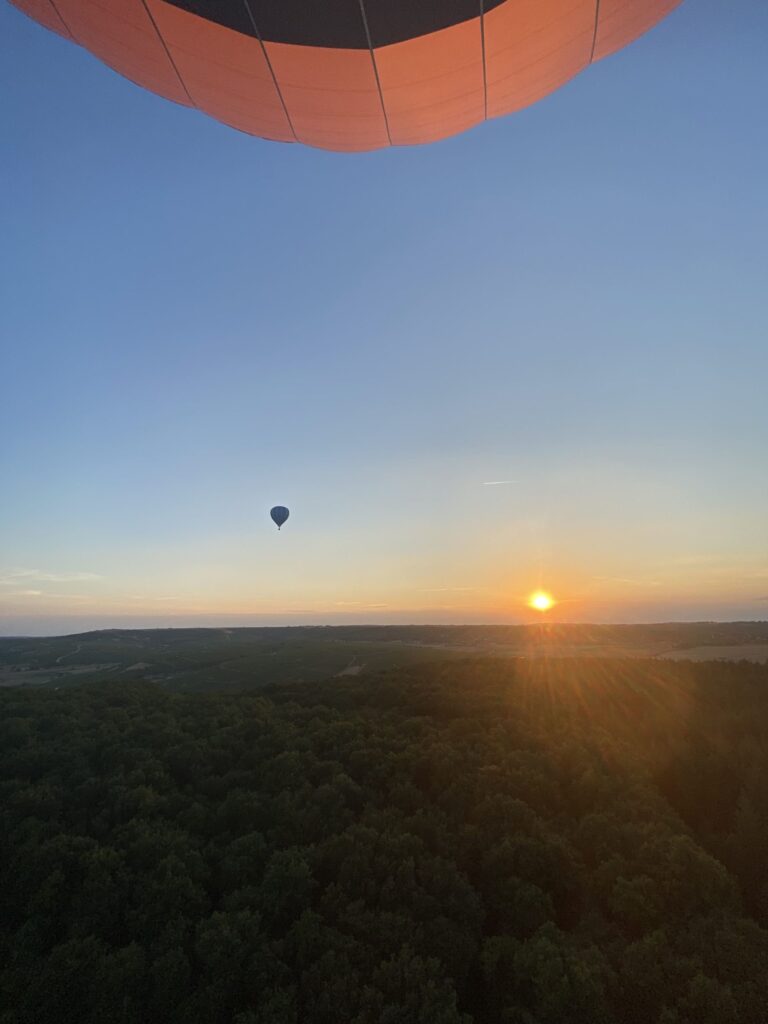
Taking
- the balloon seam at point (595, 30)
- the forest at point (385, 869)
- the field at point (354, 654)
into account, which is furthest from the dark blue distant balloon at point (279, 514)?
the balloon seam at point (595, 30)

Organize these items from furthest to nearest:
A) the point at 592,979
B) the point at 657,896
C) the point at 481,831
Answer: the point at 481,831 < the point at 657,896 < the point at 592,979

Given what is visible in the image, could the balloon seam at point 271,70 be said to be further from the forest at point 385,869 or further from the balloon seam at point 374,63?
the forest at point 385,869

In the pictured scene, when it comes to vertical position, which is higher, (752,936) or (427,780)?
(427,780)

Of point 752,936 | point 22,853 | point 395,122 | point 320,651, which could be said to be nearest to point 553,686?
point 752,936

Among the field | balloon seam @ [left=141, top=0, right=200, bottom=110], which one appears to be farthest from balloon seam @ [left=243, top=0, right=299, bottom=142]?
the field

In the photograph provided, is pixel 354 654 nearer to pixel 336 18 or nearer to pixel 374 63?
pixel 374 63

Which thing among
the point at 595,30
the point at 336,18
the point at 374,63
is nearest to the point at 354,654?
the point at 374,63

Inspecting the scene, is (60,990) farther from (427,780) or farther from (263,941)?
(427,780)
